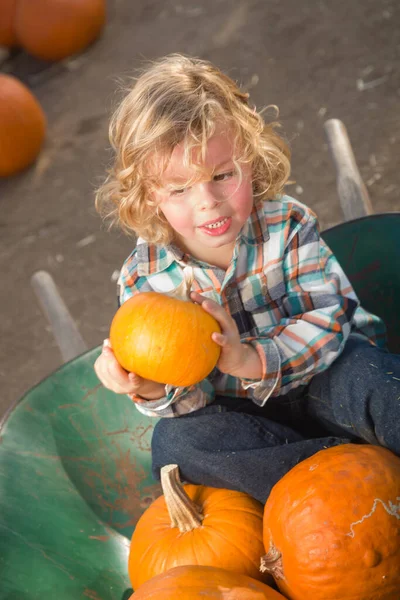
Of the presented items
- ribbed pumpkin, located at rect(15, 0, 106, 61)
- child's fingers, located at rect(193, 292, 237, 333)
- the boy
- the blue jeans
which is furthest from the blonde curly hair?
ribbed pumpkin, located at rect(15, 0, 106, 61)

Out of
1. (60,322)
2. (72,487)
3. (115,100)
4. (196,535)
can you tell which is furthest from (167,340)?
(115,100)

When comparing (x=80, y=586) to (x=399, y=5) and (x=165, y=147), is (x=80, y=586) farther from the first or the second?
(x=399, y=5)

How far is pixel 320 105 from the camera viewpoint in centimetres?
341

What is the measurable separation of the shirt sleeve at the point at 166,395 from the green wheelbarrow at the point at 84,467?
0.19 meters

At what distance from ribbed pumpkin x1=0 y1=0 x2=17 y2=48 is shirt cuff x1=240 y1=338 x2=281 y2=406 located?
341 centimetres

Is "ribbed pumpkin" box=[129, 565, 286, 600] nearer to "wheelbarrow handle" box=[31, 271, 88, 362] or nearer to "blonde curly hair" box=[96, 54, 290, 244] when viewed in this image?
"blonde curly hair" box=[96, 54, 290, 244]

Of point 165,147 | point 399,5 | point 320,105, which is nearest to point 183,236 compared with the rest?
point 165,147

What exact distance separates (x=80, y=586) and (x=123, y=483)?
0.28m

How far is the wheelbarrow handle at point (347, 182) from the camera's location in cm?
183

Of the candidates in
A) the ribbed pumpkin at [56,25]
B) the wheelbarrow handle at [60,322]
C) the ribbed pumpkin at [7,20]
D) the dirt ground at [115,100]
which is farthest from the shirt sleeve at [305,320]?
the ribbed pumpkin at [7,20]

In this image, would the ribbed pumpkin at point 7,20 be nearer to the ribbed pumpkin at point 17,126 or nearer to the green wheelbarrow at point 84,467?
the ribbed pumpkin at point 17,126

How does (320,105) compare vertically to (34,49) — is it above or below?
below

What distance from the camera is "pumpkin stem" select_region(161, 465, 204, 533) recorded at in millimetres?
1265

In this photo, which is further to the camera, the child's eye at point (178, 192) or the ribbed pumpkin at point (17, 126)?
the ribbed pumpkin at point (17, 126)
